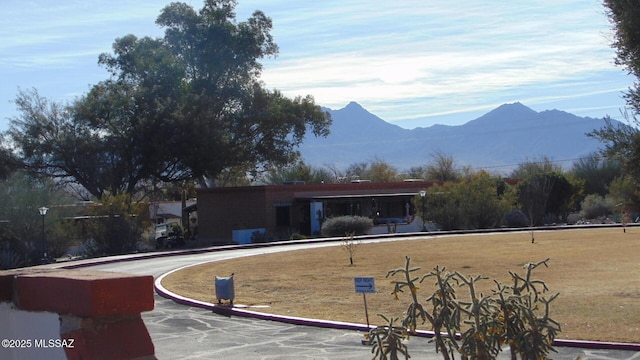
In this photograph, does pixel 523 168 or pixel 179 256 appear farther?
pixel 523 168

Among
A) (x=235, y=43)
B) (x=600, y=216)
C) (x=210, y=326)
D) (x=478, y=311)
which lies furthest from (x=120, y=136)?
(x=478, y=311)

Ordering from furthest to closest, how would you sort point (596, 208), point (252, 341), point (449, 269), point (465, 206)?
point (596, 208), point (465, 206), point (449, 269), point (252, 341)

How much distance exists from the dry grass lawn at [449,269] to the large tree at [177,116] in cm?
2086

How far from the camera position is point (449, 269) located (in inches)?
1056

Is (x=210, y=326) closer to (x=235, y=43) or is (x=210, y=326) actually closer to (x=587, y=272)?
(x=587, y=272)

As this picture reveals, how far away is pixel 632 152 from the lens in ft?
46.4

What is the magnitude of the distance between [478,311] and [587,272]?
21406 mm

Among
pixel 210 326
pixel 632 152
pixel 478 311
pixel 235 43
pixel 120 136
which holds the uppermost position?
pixel 235 43

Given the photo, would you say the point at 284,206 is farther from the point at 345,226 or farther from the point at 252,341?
the point at 252,341

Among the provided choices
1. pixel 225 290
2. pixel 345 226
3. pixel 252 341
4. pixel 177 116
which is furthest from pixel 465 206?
pixel 252 341

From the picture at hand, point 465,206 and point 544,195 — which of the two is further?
point 544,195

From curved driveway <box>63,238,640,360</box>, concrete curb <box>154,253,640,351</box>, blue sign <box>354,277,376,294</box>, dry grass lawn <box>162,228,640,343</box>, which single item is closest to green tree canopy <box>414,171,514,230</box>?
dry grass lawn <box>162,228,640,343</box>

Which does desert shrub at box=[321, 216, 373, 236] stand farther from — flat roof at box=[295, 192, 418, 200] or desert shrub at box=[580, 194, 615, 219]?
desert shrub at box=[580, 194, 615, 219]

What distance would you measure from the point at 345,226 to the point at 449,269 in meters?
26.7
